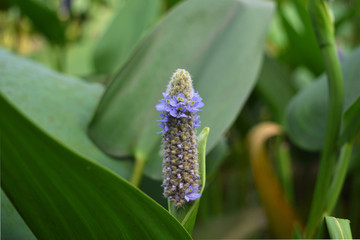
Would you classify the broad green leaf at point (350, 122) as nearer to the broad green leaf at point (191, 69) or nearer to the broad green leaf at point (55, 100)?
the broad green leaf at point (191, 69)

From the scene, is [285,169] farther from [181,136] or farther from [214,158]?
[181,136]

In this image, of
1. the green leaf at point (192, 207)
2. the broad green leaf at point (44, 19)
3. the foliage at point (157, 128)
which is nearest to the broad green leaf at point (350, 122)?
the foliage at point (157, 128)

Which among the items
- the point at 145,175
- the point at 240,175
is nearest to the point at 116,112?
the point at 145,175

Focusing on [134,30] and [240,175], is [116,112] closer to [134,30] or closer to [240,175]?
[134,30]

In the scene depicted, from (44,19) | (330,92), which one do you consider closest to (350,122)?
(330,92)

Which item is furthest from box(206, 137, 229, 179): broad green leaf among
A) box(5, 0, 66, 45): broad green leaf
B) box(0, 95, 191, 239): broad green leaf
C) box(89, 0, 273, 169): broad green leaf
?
box(5, 0, 66, 45): broad green leaf

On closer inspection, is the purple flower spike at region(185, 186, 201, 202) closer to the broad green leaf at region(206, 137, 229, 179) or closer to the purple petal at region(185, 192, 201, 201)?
the purple petal at region(185, 192, 201, 201)
